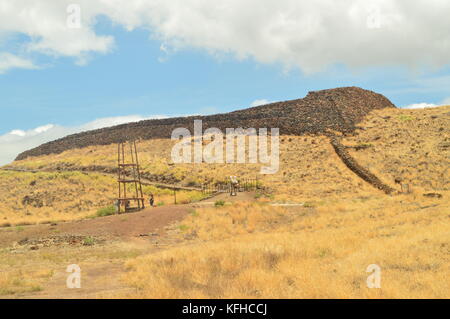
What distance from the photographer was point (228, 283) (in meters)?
10.6

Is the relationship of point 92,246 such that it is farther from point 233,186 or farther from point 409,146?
point 409,146

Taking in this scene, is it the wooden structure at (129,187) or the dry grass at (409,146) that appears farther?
the dry grass at (409,146)

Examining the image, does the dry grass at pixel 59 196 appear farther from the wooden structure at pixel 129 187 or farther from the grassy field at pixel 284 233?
the wooden structure at pixel 129 187

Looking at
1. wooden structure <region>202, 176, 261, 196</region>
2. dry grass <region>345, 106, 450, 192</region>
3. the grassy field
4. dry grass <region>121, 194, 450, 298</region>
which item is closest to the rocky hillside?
dry grass <region>345, 106, 450, 192</region>

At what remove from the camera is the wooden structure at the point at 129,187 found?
31.0 m

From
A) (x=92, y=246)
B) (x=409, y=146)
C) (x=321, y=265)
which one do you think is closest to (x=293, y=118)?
(x=409, y=146)

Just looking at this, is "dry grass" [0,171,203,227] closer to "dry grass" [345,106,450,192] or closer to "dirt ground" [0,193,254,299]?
"dirt ground" [0,193,254,299]

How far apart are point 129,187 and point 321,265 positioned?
121 feet

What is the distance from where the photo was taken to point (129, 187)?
4625 cm

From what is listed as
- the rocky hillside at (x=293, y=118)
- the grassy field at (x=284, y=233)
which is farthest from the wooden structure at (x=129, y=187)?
the rocky hillside at (x=293, y=118)

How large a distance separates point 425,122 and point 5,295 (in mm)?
52335

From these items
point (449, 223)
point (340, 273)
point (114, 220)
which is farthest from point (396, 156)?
point (340, 273)

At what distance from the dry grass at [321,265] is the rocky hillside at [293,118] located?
3564 cm
